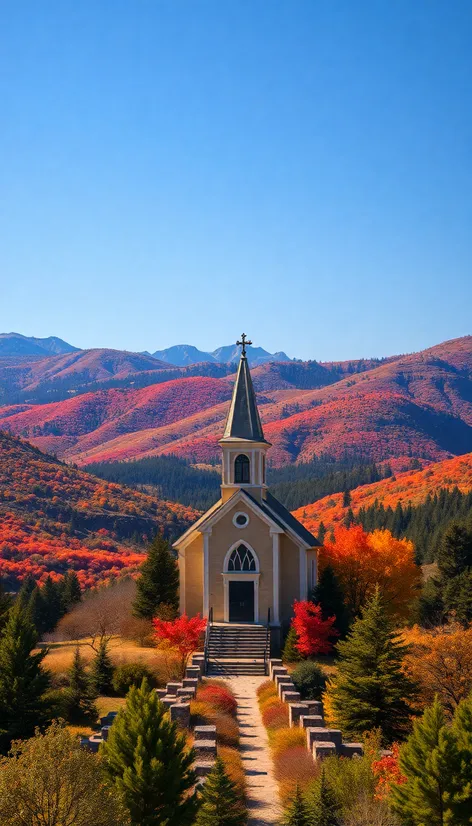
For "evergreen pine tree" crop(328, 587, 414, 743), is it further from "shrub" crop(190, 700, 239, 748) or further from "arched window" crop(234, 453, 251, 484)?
"arched window" crop(234, 453, 251, 484)

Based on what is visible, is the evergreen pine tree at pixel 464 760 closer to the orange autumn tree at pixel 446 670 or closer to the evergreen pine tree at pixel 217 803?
the evergreen pine tree at pixel 217 803

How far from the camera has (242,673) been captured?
4159 cm

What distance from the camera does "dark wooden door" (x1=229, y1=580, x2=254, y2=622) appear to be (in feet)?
159

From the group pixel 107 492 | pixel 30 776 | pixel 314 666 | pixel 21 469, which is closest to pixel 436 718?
pixel 30 776

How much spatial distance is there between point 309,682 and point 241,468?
55.3 ft

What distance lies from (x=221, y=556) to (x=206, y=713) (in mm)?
18745

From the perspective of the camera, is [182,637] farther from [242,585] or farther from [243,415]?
[243,415]

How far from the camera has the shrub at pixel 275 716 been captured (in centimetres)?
3046

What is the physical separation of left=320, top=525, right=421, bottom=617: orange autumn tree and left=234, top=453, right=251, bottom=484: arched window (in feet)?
28.1

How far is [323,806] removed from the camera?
20359 millimetres

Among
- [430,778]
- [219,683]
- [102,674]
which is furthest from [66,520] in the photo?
[430,778]

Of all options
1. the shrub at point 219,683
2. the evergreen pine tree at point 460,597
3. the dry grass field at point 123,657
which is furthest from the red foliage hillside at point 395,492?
the shrub at point 219,683

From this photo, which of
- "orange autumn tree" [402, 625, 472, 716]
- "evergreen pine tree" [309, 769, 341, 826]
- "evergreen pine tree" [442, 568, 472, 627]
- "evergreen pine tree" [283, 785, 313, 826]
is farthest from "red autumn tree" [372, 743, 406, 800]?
"evergreen pine tree" [442, 568, 472, 627]

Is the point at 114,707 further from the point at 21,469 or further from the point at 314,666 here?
the point at 21,469
